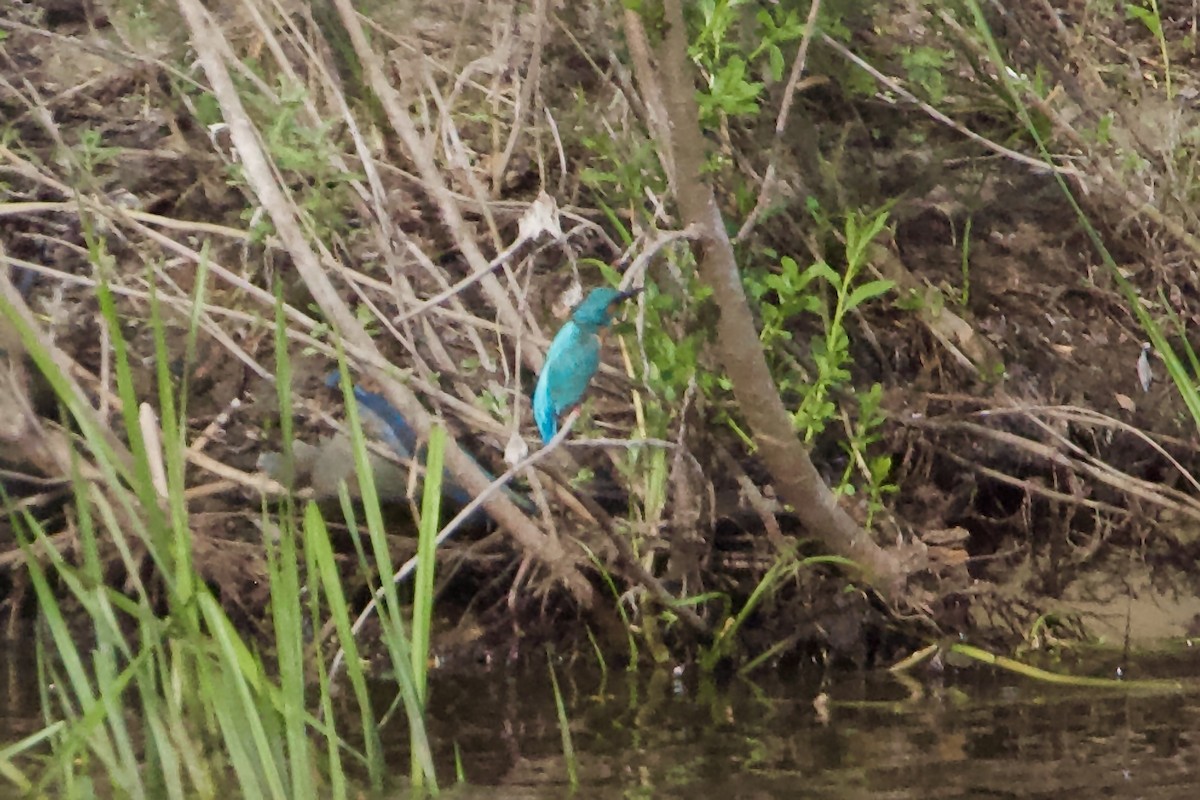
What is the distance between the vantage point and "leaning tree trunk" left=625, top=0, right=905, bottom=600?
134 centimetres

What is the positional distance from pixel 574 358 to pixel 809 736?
25.0 inches

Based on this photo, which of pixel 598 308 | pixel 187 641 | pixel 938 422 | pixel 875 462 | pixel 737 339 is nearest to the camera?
pixel 187 641

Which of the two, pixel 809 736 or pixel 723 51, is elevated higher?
pixel 723 51

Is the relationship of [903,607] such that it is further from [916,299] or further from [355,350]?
[355,350]

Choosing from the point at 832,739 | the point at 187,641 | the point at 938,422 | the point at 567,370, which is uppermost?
the point at 567,370

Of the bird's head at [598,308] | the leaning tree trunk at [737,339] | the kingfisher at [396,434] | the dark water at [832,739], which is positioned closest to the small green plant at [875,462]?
the leaning tree trunk at [737,339]

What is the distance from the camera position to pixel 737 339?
4.79 feet

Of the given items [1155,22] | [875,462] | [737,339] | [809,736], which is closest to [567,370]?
[737,339]

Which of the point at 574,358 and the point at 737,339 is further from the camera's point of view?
the point at 574,358

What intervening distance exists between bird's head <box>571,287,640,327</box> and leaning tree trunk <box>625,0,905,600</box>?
8.0 inches

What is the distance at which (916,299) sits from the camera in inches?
75.4

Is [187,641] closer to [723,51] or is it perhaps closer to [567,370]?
[567,370]

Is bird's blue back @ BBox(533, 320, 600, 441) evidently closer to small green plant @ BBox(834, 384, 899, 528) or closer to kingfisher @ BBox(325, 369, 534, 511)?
kingfisher @ BBox(325, 369, 534, 511)

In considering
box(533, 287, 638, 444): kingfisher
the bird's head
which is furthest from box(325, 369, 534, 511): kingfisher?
the bird's head
